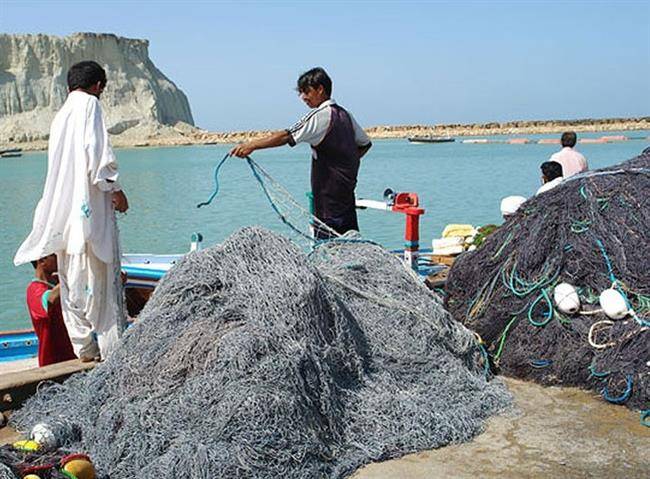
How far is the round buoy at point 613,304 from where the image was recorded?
518cm

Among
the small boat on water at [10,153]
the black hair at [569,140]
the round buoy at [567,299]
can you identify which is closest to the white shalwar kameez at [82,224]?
the round buoy at [567,299]

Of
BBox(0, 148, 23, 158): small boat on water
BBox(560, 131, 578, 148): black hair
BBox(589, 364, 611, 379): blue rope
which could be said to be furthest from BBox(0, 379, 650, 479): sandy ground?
BBox(0, 148, 23, 158): small boat on water

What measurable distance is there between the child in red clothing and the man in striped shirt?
1.85 meters

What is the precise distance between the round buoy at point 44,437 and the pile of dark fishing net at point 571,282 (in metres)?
2.88

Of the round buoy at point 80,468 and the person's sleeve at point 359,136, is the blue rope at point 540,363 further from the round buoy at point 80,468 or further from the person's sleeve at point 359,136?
the round buoy at point 80,468

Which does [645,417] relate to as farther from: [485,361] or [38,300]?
[38,300]

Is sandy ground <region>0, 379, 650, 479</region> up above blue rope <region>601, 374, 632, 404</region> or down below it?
below

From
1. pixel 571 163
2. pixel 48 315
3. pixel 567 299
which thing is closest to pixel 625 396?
pixel 567 299

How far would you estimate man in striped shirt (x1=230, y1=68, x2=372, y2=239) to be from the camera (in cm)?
589

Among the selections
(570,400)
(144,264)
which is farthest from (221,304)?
(144,264)

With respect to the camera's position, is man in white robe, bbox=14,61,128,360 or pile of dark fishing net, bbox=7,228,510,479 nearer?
pile of dark fishing net, bbox=7,228,510,479

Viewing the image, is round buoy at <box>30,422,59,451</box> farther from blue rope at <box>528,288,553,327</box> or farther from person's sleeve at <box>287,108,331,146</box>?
blue rope at <box>528,288,553,327</box>

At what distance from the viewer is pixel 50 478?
3498 millimetres

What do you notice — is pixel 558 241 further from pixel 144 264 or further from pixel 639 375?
pixel 144 264
